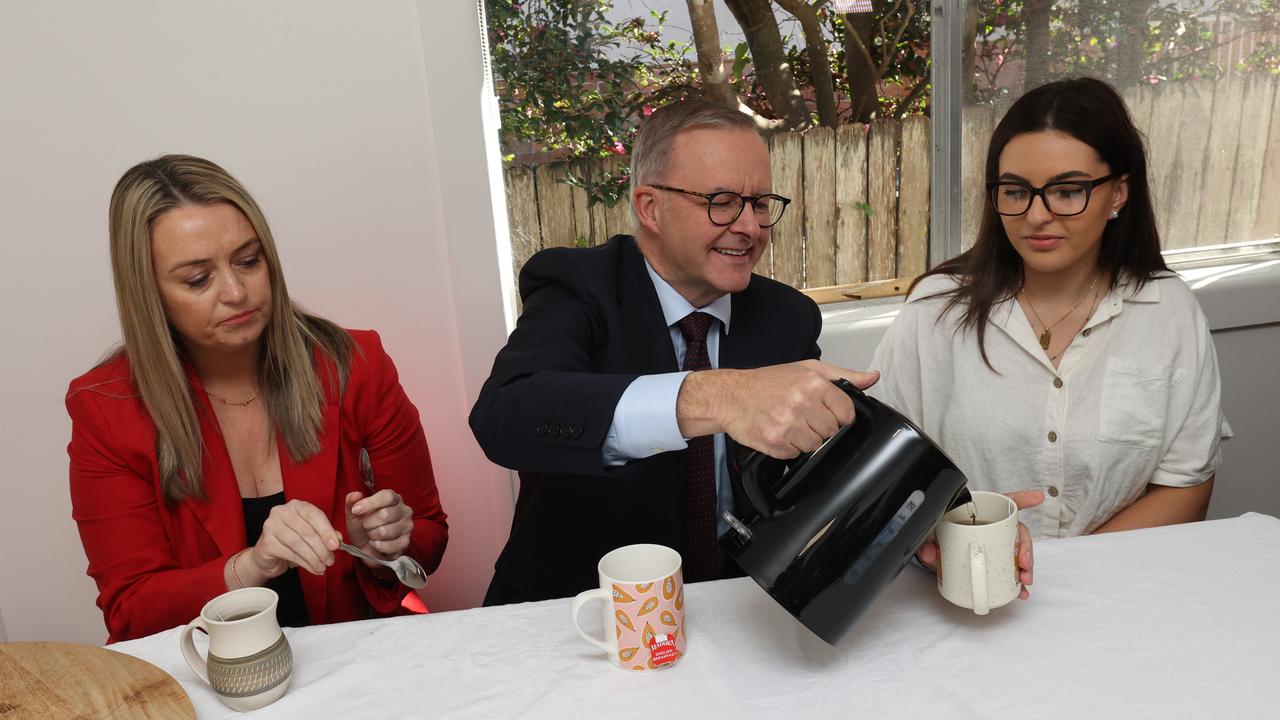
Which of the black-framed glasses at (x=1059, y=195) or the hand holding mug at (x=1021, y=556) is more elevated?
the black-framed glasses at (x=1059, y=195)

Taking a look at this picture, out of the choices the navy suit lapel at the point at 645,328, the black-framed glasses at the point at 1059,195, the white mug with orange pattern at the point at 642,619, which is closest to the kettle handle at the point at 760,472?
the white mug with orange pattern at the point at 642,619

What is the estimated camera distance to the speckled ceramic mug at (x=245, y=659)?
2.96 feet

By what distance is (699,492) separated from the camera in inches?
57.5

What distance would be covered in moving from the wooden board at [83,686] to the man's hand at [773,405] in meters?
0.62

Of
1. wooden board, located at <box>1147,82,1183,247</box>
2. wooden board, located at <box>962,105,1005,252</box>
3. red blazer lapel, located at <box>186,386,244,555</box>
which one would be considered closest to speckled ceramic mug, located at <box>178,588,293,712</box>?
red blazer lapel, located at <box>186,386,244,555</box>

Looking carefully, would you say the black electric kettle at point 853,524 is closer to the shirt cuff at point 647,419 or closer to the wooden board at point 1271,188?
the shirt cuff at point 647,419

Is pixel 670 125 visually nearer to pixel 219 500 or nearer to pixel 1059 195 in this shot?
pixel 1059 195

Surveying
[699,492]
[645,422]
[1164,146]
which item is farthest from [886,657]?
[1164,146]

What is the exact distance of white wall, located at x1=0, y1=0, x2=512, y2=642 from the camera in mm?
1792

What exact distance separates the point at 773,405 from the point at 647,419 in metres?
0.16

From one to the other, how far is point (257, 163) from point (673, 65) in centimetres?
101

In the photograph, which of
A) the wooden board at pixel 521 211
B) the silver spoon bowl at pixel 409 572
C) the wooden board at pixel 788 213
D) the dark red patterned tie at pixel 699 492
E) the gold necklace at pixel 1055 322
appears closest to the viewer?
the silver spoon bowl at pixel 409 572

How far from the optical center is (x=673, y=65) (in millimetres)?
2207

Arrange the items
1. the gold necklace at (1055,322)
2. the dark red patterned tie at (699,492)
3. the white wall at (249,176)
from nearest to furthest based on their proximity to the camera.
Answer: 1. the dark red patterned tie at (699,492)
2. the gold necklace at (1055,322)
3. the white wall at (249,176)
